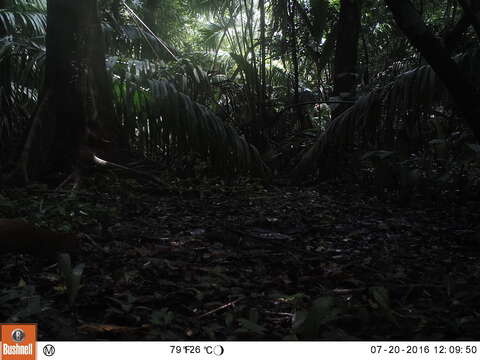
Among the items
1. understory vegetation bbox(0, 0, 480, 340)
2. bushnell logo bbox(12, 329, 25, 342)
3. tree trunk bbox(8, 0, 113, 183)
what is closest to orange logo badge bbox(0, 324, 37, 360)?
bushnell logo bbox(12, 329, 25, 342)

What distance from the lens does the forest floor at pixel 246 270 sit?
146 centimetres

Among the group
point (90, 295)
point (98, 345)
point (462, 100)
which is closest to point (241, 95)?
point (462, 100)

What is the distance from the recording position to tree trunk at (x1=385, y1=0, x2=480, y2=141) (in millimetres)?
2020

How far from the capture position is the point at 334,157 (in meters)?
4.59

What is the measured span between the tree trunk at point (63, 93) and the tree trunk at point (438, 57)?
2185mm

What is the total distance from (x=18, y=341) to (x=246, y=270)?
3.32 feet

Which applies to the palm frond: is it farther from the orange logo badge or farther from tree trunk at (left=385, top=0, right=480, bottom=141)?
the orange logo badge

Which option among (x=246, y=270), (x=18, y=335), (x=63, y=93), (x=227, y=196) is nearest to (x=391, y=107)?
(x=227, y=196)

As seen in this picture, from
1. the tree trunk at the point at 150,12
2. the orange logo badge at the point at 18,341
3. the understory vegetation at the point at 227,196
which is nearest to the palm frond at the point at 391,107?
the understory vegetation at the point at 227,196

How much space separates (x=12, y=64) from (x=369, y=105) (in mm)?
2626

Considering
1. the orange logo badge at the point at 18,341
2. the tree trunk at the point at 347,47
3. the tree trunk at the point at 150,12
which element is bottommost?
the orange logo badge at the point at 18,341

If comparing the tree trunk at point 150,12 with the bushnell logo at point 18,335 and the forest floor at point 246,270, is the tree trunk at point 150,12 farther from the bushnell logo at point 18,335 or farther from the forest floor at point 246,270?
the bushnell logo at point 18,335

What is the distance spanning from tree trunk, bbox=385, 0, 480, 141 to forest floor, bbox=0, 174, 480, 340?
64cm

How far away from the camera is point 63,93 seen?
3.46 meters
